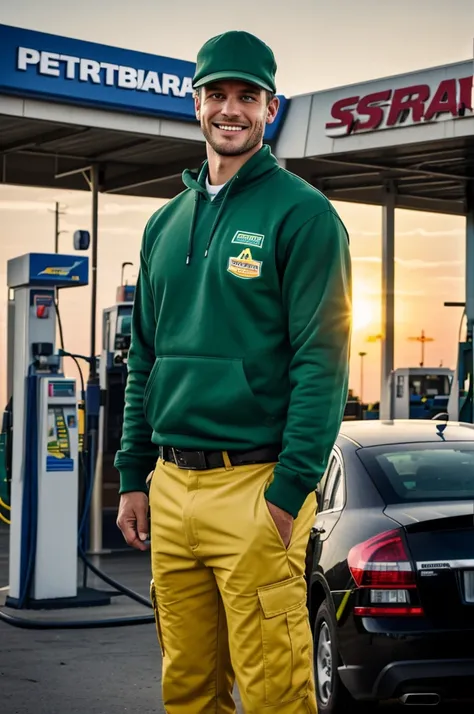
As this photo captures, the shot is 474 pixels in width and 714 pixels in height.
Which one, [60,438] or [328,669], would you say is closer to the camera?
[328,669]

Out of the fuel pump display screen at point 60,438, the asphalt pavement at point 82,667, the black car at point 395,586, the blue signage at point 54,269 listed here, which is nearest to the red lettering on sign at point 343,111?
the blue signage at point 54,269

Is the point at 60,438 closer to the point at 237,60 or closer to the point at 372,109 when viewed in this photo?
the point at 237,60

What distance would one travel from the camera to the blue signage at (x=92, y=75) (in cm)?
1739

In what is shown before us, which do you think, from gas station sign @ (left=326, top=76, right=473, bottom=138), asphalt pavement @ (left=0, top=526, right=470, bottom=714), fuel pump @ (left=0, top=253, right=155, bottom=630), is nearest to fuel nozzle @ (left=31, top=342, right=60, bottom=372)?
fuel pump @ (left=0, top=253, right=155, bottom=630)

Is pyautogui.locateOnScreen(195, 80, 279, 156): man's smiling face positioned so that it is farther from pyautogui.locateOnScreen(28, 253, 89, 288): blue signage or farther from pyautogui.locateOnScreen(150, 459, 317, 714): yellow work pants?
pyautogui.locateOnScreen(28, 253, 89, 288): blue signage

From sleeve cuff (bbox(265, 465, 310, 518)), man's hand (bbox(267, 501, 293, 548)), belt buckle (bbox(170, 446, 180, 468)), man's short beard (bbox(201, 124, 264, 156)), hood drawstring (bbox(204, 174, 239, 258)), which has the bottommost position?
man's hand (bbox(267, 501, 293, 548))

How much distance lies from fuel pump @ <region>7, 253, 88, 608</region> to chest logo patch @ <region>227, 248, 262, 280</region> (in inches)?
252

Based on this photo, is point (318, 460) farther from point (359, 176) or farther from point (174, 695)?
point (359, 176)

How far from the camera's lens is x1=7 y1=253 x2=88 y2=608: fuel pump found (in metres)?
9.34

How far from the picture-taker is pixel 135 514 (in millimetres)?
3562

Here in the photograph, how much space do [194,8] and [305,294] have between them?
66.5ft

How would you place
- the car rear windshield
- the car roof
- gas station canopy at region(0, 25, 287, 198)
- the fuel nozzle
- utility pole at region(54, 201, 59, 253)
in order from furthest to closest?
utility pole at region(54, 201, 59, 253), gas station canopy at region(0, 25, 287, 198), the fuel nozzle, the car roof, the car rear windshield

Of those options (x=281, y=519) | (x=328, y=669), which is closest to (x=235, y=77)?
(x=281, y=519)

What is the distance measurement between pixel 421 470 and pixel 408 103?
45.0ft
